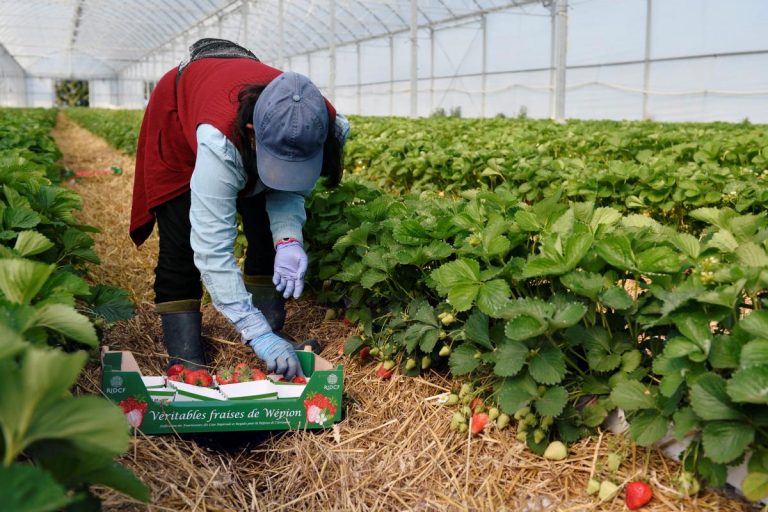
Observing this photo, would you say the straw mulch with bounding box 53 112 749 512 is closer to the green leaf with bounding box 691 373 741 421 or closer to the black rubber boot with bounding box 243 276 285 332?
the green leaf with bounding box 691 373 741 421

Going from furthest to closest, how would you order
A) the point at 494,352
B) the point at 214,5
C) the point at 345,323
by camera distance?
the point at 214,5
the point at 345,323
the point at 494,352

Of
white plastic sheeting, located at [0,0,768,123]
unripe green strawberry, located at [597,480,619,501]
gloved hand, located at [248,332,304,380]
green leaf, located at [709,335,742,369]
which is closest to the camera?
green leaf, located at [709,335,742,369]

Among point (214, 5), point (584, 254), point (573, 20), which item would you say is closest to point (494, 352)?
point (584, 254)

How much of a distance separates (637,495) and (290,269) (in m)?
1.37

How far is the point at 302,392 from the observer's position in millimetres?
2240

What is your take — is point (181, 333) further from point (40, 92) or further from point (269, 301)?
point (40, 92)

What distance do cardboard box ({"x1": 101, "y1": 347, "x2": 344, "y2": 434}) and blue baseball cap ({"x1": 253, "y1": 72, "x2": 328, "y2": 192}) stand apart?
615mm

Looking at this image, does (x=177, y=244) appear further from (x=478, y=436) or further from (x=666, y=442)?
(x=666, y=442)

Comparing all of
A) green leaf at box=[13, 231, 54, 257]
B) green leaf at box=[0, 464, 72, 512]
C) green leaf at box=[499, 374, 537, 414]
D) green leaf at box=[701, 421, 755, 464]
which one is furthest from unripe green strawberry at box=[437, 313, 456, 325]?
green leaf at box=[0, 464, 72, 512]

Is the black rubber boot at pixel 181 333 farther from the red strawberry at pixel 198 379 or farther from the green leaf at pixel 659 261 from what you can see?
the green leaf at pixel 659 261

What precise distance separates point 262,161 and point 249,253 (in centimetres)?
90

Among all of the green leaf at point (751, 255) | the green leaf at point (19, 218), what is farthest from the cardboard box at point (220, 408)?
the green leaf at point (751, 255)

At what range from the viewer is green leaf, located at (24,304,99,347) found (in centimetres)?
126

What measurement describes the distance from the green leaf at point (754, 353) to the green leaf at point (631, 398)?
315 millimetres
